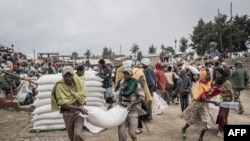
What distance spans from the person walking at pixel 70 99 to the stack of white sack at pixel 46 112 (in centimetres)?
277

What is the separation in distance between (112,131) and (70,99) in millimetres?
3129

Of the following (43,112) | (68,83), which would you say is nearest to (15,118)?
(43,112)

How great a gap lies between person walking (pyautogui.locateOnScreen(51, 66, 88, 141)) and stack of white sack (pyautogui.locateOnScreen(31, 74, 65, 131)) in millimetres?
2775

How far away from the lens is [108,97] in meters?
8.95

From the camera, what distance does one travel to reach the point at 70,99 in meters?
5.03

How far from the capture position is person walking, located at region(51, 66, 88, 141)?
16.3 ft

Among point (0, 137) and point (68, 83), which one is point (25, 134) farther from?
point (68, 83)

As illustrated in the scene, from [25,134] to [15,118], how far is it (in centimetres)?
204

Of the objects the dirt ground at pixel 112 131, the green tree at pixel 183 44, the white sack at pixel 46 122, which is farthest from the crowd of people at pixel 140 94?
the green tree at pixel 183 44

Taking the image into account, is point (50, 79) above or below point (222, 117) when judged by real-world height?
above

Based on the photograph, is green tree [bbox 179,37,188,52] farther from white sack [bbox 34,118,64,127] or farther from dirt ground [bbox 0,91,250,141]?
white sack [bbox 34,118,64,127]

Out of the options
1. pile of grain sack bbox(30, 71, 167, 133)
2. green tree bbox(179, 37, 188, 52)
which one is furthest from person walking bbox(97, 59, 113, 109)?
green tree bbox(179, 37, 188, 52)

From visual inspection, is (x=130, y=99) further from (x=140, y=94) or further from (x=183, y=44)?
(x=183, y=44)

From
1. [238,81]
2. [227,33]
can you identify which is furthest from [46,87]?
[227,33]
